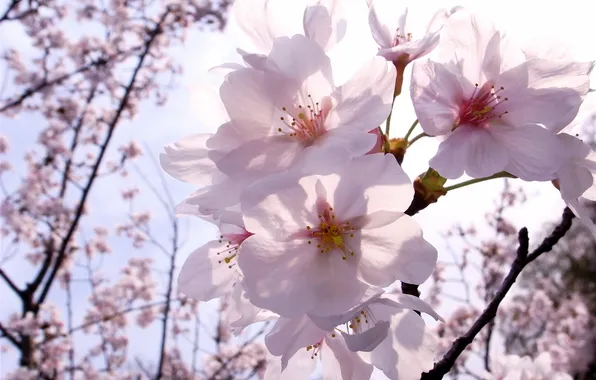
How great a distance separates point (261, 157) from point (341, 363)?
455 mm

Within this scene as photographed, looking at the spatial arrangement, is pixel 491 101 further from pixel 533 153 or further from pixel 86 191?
pixel 86 191

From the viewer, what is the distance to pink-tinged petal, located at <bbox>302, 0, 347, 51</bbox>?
874 millimetres

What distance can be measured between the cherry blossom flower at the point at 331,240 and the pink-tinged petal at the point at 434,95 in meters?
0.13

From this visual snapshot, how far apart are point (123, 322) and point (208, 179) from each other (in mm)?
7176

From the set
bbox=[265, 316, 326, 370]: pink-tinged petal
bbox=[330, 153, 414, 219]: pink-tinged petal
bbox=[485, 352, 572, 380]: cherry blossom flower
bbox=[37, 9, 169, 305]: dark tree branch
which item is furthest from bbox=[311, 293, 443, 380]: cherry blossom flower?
bbox=[37, 9, 169, 305]: dark tree branch

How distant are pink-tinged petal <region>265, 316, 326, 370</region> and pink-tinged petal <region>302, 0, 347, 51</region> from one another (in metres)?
0.50

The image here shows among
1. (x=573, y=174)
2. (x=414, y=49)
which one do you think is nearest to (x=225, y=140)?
(x=414, y=49)

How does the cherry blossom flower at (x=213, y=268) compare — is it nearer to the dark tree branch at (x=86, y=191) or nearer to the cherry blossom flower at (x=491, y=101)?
the cherry blossom flower at (x=491, y=101)

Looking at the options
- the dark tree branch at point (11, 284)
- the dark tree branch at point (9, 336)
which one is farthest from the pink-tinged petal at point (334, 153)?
the dark tree branch at point (11, 284)

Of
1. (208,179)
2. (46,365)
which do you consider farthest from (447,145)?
(46,365)

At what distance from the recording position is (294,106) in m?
0.89

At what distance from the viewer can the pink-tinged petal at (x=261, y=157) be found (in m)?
0.79

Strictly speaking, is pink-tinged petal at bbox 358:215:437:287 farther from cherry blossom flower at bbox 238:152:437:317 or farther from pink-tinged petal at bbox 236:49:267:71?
pink-tinged petal at bbox 236:49:267:71

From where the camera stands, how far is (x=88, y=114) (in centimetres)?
695
